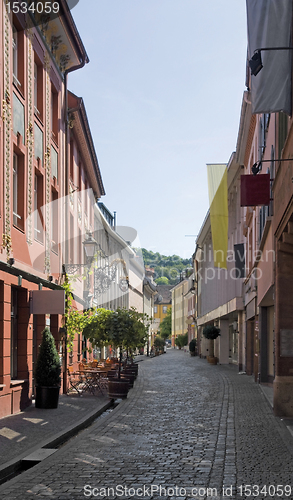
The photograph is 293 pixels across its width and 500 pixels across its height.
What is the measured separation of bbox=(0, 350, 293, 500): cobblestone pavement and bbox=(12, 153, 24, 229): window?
5.11 meters

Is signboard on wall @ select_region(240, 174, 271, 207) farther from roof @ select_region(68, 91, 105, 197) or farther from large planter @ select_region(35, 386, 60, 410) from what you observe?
roof @ select_region(68, 91, 105, 197)

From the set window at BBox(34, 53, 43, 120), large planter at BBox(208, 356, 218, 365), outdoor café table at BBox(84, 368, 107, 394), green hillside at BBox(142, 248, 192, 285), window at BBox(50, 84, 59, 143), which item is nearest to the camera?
window at BBox(34, 53, 43, 120)

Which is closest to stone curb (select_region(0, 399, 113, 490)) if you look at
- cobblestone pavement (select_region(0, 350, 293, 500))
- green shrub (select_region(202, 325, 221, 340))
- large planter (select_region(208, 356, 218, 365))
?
cobblestone pavement (select_region(0, 350, 293, 500))

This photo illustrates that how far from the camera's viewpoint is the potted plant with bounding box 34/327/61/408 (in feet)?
49.0

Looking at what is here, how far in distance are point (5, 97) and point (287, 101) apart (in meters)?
6.11

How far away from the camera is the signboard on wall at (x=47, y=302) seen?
15.7 metres

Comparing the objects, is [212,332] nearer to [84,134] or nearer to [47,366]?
[84,134]

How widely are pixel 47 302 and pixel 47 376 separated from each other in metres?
1.81

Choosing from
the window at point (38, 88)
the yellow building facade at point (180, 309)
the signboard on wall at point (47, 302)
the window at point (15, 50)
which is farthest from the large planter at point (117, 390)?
the yellow building facade at point (180, 309)

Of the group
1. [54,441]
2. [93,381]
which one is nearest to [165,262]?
[93,381]

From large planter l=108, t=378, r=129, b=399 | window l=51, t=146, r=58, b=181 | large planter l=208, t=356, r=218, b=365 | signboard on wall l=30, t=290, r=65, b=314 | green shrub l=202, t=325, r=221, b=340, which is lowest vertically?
large planter l=208, t=356, r=218, b=365

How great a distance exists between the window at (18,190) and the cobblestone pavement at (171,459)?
16.8 ft

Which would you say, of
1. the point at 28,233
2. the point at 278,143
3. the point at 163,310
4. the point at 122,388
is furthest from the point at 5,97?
the point at 163,310

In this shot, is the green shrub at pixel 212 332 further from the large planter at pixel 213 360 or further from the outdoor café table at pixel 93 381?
the outdoor café table at pixel 93 381
